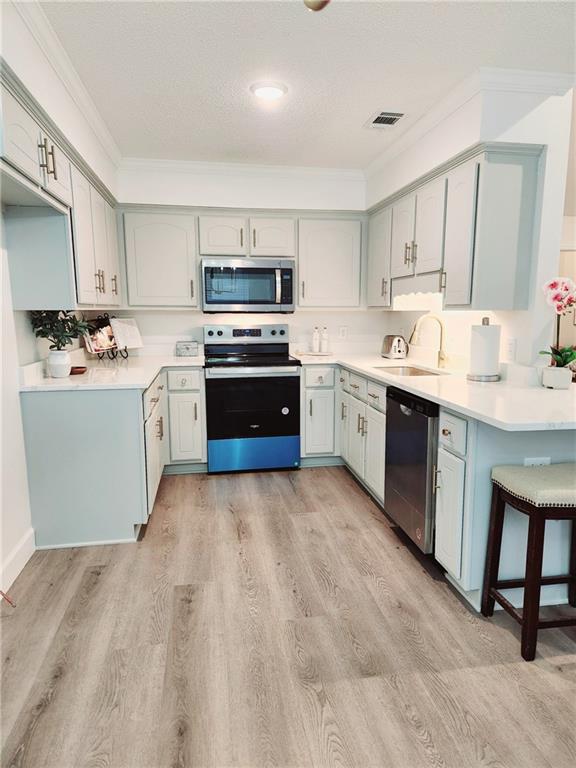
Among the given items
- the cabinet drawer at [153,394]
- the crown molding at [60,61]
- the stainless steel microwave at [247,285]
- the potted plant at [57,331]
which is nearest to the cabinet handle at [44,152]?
the crown molding at [60,61]

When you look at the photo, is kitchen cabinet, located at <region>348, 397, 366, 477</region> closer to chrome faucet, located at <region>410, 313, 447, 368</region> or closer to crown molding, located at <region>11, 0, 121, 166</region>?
chrome faucet, located at <region>410, 313, 447, 368</region>

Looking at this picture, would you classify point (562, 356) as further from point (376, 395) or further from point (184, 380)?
point (184, 380)

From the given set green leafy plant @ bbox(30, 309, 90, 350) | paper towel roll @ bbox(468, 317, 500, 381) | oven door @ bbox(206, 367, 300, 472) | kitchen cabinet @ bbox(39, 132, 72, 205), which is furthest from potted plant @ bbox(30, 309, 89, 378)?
paper towel roll @ bbox(468, 317, 500, 381)

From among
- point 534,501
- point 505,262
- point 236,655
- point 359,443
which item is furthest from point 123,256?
point 534,501

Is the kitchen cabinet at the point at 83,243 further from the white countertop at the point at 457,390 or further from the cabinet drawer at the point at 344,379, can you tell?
the cabinet drawer at the point at 344,379

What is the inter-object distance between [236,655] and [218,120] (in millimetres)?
2863

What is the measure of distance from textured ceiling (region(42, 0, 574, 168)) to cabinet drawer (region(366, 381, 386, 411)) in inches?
64.5

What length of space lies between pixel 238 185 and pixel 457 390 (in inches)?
100

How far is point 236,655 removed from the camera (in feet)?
5.77

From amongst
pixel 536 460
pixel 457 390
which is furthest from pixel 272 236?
pixel 536 460

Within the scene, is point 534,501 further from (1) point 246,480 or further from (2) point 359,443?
(1) point 246,480

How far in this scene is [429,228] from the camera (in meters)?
2.88

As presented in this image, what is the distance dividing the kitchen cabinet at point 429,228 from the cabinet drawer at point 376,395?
2.60 ft

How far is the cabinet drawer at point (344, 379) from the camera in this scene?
359cm
